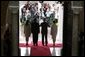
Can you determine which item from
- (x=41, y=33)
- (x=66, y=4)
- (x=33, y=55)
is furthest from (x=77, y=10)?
(x=33, y=55)

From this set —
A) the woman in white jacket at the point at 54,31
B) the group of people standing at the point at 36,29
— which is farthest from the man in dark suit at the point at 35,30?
the woman in white jacket at the point at 54,31

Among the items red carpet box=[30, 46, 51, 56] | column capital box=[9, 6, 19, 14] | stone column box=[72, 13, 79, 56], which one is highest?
column capital box=[9, 6, 19, 14]

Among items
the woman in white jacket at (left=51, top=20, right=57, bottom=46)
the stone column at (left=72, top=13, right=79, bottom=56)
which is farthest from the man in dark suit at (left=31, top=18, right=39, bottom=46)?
the stone column at (left=72, top=13, right=79, bottom=56)

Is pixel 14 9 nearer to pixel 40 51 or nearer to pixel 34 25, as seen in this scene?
pixel 34 25

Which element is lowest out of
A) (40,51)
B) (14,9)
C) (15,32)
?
(40,51)

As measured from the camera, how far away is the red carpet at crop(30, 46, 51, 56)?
67.6 inches

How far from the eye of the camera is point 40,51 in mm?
1731

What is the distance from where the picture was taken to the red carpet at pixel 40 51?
1.72 meters

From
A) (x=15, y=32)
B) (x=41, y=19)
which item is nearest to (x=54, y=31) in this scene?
(x=41, y=19)

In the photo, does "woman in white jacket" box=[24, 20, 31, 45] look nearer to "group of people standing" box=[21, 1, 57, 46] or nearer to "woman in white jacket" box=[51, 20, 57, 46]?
"group of people standing" box=[21, 1, 57, 46]

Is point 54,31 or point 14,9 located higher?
point 14,9

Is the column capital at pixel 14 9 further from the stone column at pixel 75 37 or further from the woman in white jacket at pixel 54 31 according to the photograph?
the stone column at pixel 75 37

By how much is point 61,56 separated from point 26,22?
330 millimetres

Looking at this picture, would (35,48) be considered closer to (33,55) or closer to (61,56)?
(33,55)
